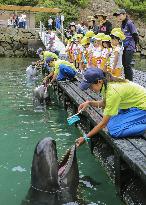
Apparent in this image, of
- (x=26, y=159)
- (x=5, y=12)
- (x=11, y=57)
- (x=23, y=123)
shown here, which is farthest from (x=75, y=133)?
(x=5, y=12)

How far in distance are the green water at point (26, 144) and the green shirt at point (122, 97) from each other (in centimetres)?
150

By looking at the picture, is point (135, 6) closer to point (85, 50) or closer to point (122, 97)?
point (85, 50)

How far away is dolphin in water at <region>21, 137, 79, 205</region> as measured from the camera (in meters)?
→ 7.00

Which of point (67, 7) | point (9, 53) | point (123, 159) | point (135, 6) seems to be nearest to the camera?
point (123, 159)

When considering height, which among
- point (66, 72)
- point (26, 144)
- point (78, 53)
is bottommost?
point (26, 144)

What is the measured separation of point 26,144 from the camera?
424 inches

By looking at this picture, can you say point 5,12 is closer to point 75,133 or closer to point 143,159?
point 75,133

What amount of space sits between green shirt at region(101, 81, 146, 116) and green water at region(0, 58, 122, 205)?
150 cm

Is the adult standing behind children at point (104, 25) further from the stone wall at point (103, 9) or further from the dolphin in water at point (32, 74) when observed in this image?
the stone wall at point (103, 9)

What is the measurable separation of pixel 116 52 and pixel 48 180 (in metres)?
5.54

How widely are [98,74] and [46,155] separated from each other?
1.48 m

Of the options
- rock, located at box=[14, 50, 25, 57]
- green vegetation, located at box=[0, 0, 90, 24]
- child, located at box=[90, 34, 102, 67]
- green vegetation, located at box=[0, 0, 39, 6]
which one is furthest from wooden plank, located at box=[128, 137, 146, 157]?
green vegetation, located at box=[0, 0, 39, 6]

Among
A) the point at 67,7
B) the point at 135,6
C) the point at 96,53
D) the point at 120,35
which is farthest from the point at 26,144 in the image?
the point at 135,6

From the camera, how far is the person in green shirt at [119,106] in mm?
7188
